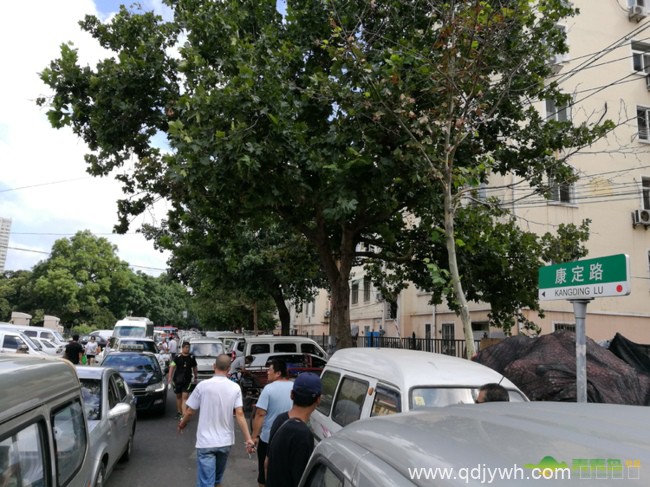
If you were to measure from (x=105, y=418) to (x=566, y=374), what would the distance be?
20.6 ft

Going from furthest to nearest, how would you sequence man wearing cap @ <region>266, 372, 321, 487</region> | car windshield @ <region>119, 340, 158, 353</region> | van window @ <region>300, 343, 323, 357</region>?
car windshield @ <region>119, 340, 158, 353</region>, van window @ <region>300, 343, 323, 357</region>, man wearing cap @ <region>266, 372, 321, 487</region>

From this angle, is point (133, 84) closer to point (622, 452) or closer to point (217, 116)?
point (217, 116)

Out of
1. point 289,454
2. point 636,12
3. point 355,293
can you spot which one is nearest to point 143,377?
point 289,454

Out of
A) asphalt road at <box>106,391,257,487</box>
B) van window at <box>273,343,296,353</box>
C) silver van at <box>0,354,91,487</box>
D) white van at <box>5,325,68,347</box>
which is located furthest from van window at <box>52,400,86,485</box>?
white van at <box>5,325,68,347</box>

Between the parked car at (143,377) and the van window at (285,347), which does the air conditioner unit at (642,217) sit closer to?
the van window at (285,347)

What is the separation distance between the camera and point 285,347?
16.0m

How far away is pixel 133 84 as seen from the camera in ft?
37.2

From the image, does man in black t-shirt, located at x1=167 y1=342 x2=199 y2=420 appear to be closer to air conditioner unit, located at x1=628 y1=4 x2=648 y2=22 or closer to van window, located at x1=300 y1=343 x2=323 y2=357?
van window, located at x1=300 y1=343 x2=323 y2=357

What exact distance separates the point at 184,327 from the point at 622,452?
106 meters

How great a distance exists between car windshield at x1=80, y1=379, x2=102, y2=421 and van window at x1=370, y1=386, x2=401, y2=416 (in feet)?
13.0

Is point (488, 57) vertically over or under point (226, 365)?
over

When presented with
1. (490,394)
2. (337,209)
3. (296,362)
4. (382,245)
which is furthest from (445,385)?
(296,362)

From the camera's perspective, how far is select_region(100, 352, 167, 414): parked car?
11453 millimetres

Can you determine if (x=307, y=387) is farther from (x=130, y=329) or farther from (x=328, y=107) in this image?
(x=130, y=329)
